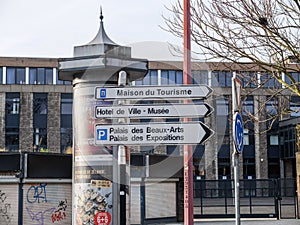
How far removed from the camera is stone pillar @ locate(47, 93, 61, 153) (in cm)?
5441

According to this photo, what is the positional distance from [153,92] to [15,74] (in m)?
47.0

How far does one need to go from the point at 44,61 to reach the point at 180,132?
47.5 meters

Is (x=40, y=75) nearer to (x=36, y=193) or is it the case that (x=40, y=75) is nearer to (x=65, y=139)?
(x=65, y=139)

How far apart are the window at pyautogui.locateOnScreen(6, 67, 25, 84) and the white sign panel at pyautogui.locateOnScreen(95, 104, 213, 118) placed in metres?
46.5

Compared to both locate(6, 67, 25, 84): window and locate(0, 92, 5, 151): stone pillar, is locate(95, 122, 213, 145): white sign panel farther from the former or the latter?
locate(6, 67, 25, 84): window

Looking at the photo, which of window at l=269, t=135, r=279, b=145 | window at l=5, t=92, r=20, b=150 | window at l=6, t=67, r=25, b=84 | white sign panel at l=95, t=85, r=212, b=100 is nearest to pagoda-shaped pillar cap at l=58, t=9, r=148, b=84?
white sign panel at l=95, t=85, r=212, b=100

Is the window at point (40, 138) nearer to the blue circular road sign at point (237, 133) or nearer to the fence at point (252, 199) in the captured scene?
the fence at point (252, 199)

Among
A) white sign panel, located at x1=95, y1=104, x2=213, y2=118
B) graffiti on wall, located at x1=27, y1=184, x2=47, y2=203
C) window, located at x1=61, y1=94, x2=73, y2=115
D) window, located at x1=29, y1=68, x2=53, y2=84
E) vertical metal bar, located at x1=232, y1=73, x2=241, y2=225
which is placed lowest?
graffiti on wall, located at x1=27, y1=184, x2=47, y2=203

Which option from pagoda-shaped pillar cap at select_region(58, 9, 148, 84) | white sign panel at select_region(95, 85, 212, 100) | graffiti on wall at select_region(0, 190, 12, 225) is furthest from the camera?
graffiti on wall at select_region(0, 190, 12, 225)

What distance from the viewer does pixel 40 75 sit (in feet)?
183

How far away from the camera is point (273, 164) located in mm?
58938

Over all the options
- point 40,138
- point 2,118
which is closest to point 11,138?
point 2,118

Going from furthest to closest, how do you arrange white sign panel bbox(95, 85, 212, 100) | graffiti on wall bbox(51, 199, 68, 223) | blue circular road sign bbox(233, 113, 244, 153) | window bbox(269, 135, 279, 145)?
window bbox(269, 135, 279, 145), graffiti on wall bbox(51, 199, 68, 223), white sign panel bbox(95, 85, 212, 100), blue circular road sign bbox(233, 113, 244, 153)

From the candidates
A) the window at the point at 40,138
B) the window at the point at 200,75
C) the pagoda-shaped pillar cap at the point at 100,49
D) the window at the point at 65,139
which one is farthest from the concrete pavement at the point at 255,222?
the window at the point at 40,138
